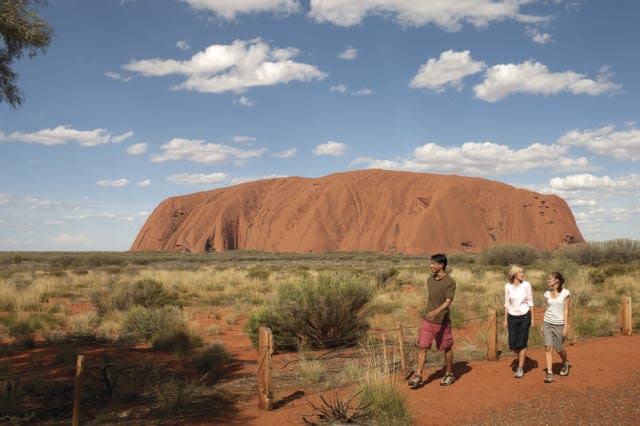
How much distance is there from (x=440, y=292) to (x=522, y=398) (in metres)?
1.66

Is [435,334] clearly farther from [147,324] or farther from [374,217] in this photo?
[374,217]

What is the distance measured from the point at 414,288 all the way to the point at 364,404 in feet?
49.3

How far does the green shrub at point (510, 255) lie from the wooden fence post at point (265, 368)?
29690 millimetres

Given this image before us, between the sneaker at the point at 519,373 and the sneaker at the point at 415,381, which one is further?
the sneaker at the point at 519,373

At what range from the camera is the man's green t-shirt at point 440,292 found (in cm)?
640

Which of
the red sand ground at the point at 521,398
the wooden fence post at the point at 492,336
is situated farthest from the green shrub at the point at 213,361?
the wooden fence post at the point at 492,336

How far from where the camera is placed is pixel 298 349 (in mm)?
10039

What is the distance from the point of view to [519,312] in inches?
274

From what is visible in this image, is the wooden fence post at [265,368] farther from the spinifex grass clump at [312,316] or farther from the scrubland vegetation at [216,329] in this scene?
the spinifex grass clump at [312,316]

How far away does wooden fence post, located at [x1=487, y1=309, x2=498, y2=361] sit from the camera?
810 cm

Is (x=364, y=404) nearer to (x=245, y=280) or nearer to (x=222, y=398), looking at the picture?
(x=222, y=398)

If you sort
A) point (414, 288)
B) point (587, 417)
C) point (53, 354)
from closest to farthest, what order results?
1. point (587, 417)
2. point (53, 354)
3. point (414, 288)

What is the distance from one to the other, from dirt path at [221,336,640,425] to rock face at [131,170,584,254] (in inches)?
2367

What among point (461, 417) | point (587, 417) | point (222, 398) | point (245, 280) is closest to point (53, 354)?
point (222, 398)
